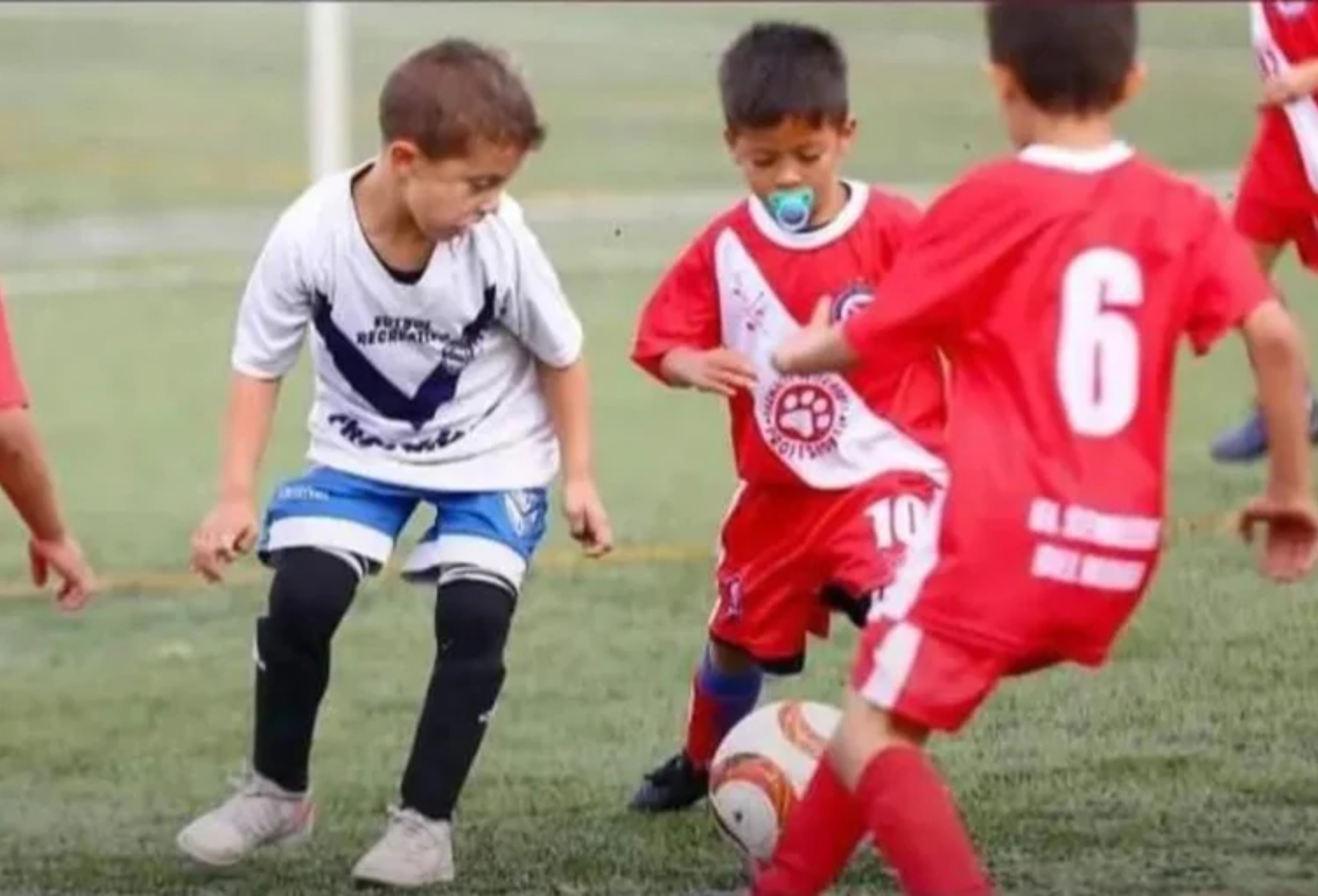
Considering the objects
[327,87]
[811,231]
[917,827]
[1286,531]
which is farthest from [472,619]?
[327,87]

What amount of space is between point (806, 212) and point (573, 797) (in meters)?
1.20

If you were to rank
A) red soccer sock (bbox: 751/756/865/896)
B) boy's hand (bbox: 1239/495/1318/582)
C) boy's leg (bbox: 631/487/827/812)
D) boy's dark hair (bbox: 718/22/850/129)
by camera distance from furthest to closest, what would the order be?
boy's leg (bbox: 631/487/827/812) < boy's dark hair (bbox: 718/22/850/129) < red soccer sock (bbox: 751/756/865/896) < boy's hand (bbox: 1239/495/1318/582)

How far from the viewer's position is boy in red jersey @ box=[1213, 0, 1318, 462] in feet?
28.6

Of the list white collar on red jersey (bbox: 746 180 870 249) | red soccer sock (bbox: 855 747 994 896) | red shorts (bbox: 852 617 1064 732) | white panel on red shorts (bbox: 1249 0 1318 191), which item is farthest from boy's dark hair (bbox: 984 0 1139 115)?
white panel on red shorts (bbox: 1249 0 1318 191)

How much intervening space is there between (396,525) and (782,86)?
0.94m

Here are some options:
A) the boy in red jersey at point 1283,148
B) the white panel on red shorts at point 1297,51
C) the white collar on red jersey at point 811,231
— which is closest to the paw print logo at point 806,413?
the white collar on red jersey at point 811,231

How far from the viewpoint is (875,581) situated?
5715 mm

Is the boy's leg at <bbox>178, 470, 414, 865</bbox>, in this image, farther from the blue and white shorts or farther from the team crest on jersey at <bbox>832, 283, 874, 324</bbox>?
the team crest on jersey at <bbox>832, 283, 874, 324</bbox>

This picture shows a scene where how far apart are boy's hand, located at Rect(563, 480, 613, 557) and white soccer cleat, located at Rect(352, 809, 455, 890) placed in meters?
0.49

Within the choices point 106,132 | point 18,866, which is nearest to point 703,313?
point 18,866

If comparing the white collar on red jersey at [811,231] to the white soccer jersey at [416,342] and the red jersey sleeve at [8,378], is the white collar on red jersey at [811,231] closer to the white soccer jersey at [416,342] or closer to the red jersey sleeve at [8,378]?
the white soccer jersey at [416,342]

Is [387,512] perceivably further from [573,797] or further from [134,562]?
[134,562]

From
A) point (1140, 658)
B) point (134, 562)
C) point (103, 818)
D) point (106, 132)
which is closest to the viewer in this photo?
point (103, 818)

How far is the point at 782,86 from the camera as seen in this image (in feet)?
18.2
